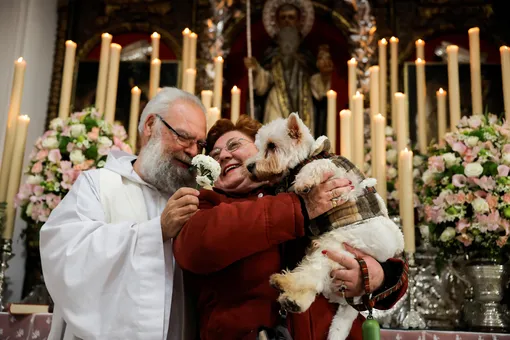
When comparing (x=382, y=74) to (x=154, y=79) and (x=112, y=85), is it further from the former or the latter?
(x=112, y=85)

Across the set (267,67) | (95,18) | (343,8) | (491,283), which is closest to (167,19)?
(95,18)

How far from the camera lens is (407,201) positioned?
2.40m

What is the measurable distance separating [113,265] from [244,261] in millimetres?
431

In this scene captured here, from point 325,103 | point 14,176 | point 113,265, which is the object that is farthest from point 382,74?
point 113,265

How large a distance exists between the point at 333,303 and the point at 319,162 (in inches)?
16.3

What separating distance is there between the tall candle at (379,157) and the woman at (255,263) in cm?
88

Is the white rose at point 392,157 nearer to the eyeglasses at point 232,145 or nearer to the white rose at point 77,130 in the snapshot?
the eyeglasses at point 232,145

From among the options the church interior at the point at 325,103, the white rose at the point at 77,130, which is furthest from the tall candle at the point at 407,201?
the white rose at the point at 77,130

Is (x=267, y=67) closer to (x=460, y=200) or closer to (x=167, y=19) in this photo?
(x=167, y=19)

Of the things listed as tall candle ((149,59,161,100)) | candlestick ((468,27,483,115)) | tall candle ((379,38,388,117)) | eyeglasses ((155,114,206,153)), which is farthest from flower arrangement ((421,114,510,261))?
tall candle ((149,59,161,100))

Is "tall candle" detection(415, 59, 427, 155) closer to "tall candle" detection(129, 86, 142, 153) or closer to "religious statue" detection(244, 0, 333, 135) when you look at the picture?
"religious statue" detection(244, 0, 333, 135)

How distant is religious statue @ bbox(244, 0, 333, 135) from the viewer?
3.78 meters

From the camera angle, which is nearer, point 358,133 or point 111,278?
point 111,278

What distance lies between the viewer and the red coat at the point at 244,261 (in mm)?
1470
